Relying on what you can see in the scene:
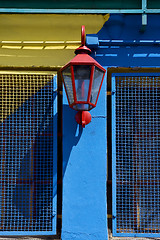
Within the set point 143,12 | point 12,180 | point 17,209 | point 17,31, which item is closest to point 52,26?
point 17,31

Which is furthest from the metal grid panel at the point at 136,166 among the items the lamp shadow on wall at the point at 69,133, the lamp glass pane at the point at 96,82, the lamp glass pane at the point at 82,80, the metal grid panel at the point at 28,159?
the metal grid panel at the point at 28,159

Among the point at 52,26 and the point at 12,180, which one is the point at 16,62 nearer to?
the point at 52,26

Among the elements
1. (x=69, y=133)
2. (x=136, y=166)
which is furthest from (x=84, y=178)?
(x=136, y=166)

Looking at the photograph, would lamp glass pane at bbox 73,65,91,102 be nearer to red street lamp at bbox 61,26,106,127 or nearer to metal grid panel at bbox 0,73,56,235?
red street lamp at bbox 61,26,106,127

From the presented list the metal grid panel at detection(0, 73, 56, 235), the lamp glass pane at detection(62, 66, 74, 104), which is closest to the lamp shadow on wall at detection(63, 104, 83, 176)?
the metal grid panel at detection(0, 73, 56, 235)

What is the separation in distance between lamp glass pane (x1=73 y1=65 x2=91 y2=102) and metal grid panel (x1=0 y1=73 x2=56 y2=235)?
905mm

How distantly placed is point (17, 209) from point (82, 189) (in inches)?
44.3

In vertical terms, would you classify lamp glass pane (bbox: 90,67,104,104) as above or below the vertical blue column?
above

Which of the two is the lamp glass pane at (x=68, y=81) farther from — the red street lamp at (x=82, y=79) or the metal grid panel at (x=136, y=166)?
the metal grid panel at (x=136, y=166)

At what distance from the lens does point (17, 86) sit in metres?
4.27

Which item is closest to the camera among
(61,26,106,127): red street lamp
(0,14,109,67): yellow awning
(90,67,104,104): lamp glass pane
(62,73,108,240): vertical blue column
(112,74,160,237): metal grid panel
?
(61,26,106,127): red street lamp

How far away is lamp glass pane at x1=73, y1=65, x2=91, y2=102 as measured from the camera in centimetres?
344

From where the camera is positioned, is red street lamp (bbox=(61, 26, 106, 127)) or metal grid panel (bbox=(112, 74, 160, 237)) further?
metal grid panel (bbox=(112, 74, 160, 237))

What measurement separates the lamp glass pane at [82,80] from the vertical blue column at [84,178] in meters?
0.79
